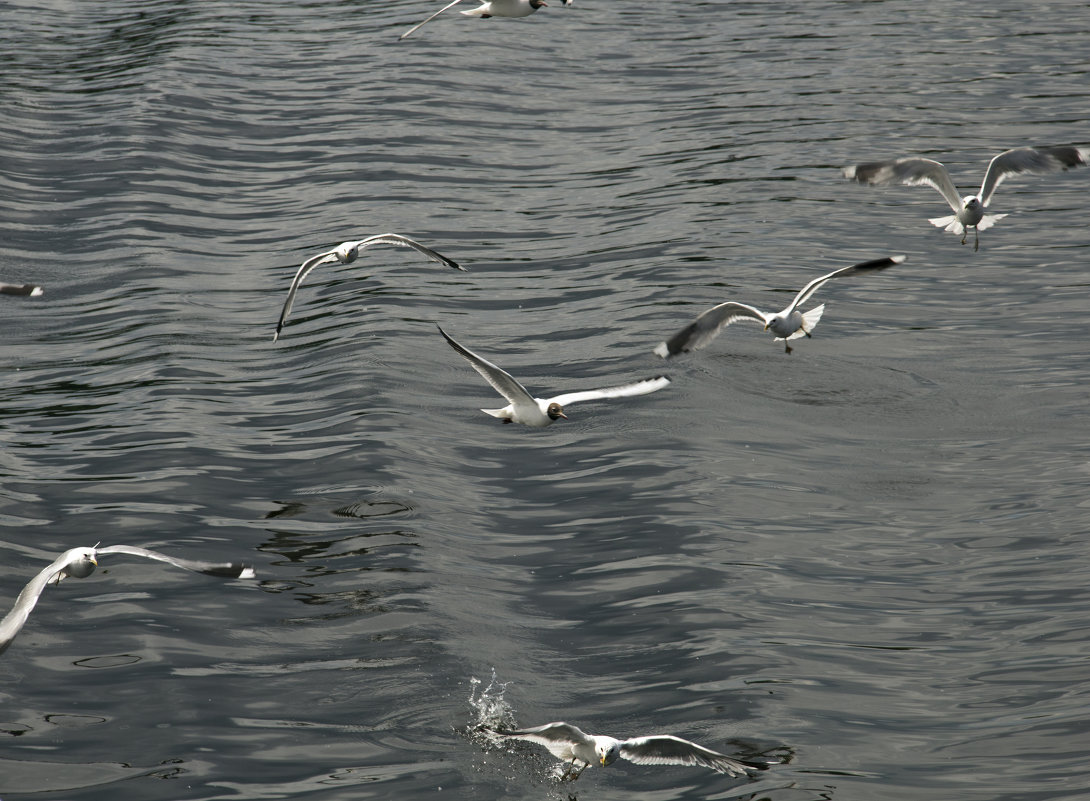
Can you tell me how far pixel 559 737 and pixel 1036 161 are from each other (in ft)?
37.3

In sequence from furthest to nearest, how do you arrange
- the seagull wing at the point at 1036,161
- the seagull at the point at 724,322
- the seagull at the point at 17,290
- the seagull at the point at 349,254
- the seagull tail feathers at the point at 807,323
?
A: 1. the seagull wing at the point at 1036,161
2. the seagull at the point at 349,254
3. the seagull tail feathers at the point at 807,323
4. the seagull at the point at 724,322
5. the seagull at the point at 17,290

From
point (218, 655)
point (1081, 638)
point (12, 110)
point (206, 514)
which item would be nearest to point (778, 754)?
point (1081, 638)

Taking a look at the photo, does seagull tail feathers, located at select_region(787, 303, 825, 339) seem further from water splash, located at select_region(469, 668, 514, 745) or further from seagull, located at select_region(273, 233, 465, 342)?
water splash, located at select_region(469, 668, 514, 745)

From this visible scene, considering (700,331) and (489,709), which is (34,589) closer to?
(489,709)

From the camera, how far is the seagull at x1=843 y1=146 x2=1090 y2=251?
17.4m

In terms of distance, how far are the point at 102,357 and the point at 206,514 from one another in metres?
5.43

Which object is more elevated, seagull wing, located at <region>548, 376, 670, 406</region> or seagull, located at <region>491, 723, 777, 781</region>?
seagull wing, located at <region>548, 376, 670, 406</region>

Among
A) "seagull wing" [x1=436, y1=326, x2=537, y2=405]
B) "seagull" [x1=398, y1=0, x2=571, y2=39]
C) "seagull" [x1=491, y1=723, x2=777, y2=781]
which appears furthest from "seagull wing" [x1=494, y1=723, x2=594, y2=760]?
"seagull" [x1=398, y1=0, x2=571, y2=39]

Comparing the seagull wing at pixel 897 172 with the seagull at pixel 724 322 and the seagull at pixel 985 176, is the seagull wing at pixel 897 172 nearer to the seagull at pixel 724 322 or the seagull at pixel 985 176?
the seagull at pixel 985 176

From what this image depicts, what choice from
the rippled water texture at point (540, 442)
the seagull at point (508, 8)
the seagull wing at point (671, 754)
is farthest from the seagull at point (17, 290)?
the seagull at point (508, 8)

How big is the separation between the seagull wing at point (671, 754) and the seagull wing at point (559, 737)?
31cm

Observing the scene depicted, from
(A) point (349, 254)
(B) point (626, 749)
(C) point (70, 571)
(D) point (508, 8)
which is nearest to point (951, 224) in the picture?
(D) point (508, 8)

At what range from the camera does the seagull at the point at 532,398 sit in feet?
45.0

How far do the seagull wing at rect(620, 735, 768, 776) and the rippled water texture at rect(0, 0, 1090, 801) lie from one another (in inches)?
25.4
